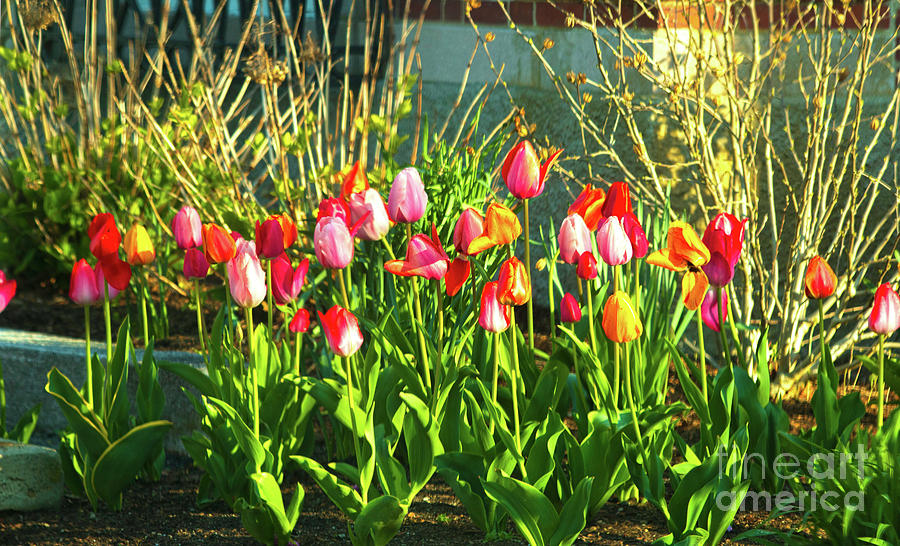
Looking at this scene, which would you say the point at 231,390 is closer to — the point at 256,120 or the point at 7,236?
the point at 7,236

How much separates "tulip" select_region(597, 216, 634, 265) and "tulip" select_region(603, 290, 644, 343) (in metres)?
0.11

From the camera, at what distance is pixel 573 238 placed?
79.3 inches

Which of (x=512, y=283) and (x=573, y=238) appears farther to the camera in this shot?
(x=573, y=238)

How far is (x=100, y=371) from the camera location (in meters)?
2.43

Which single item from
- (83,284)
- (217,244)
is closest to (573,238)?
(217,244)

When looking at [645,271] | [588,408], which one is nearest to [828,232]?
[645,271]

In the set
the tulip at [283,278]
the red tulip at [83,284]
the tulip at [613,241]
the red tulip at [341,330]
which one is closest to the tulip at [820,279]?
the tulip at [613,241]

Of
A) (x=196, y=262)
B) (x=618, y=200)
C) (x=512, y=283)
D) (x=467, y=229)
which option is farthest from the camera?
(x=196, y=262)

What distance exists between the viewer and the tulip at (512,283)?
1.83m

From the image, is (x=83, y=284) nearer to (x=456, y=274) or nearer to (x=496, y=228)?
(x=456, y=274)

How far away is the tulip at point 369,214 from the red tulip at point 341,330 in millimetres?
255

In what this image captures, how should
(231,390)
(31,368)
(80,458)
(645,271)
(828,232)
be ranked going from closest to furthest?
(231,390) < (80,458) < (645,271) < (31,368) < (828,232)

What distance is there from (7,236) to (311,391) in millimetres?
2861

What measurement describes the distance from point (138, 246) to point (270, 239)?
0.36m
